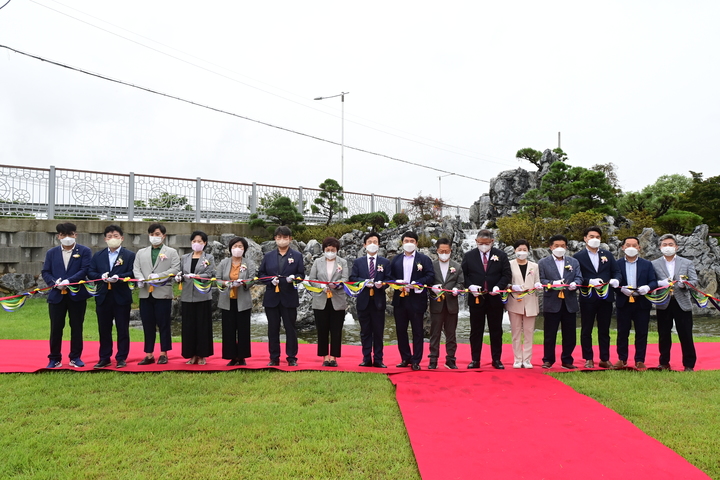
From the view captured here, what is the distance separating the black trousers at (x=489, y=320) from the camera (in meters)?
5.75

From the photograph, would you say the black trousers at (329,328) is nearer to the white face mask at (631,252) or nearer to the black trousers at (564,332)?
the black trousers at (564,332)

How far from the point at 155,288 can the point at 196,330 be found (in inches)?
29.2

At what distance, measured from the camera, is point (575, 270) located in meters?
5.82

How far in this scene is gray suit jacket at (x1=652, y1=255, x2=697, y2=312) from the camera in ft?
18.1

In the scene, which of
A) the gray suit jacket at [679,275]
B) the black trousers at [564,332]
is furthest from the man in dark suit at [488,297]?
the gray suit jacket at [679,275]

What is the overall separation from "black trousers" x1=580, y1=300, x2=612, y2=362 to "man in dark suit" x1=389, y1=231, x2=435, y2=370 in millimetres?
1995

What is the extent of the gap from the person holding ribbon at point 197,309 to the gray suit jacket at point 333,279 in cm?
134

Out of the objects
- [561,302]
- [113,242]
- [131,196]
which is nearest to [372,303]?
[561,302]

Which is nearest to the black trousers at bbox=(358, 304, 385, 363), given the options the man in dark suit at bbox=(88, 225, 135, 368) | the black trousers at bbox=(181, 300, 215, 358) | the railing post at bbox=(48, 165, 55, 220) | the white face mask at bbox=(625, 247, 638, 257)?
the black trousers at bbox=(181, 300, 215, 358)

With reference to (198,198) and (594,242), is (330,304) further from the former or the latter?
(198,198)

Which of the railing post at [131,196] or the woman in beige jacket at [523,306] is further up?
the railing post at [131,196]

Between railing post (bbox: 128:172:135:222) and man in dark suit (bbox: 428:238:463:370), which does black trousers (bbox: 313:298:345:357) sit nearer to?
man in dark suit (bbox: 428:238:463:370)

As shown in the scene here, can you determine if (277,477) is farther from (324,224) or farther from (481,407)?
(324,224)

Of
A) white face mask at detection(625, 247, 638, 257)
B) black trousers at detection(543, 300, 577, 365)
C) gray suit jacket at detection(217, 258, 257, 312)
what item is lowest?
black trousers at detection(543, 300, 577, 365)
